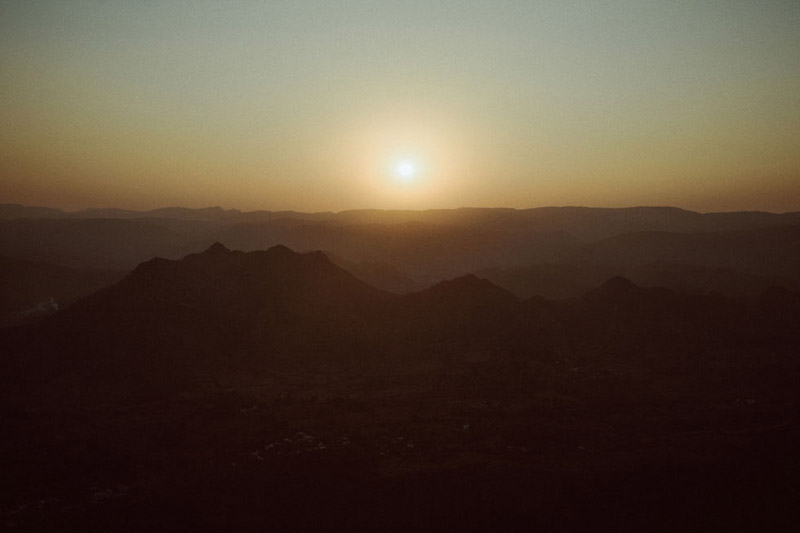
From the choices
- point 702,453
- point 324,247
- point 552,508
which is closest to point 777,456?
point 702,453

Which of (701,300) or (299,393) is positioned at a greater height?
(701,300)

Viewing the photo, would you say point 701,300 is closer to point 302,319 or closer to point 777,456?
point 777,456

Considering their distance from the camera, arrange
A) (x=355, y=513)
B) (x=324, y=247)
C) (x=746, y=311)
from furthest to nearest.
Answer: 1. (x=324, y=247)
2. (x=746, y=311)
3. (x=355, y=513)

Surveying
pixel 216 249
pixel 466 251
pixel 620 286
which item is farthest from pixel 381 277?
pixel 466 251

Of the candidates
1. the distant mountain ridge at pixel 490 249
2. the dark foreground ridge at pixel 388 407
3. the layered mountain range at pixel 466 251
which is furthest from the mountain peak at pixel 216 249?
the distant mountain ridge at pixel 490 249

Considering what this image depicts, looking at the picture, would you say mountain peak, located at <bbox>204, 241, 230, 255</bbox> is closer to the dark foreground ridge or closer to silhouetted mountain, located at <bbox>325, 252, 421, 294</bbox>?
the dark foreground ridge

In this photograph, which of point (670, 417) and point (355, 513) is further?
point (670, 417)

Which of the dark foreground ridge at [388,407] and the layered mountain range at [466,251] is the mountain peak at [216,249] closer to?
the dark foreground ridge at [388,407]
